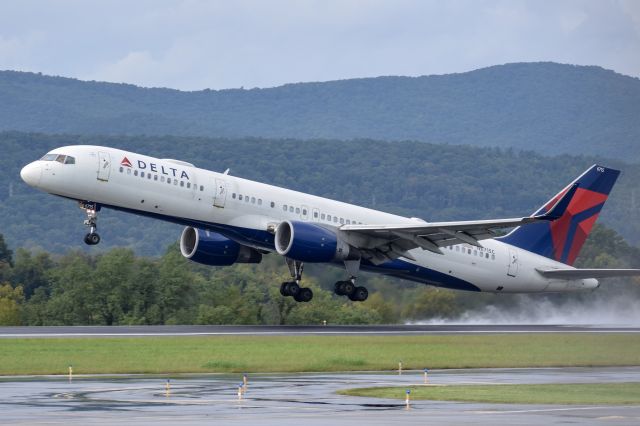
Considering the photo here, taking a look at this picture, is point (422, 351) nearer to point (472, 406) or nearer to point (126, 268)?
point (472, 406)

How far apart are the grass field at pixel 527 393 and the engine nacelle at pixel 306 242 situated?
1956cm

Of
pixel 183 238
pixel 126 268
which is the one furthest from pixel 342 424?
pixel 126 268

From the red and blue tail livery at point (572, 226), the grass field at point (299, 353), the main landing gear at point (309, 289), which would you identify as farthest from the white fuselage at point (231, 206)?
the grass field at point (299, 353)

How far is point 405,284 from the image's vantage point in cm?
6994

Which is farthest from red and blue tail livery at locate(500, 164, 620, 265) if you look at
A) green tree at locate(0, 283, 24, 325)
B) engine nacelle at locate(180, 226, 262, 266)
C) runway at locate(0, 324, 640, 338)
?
green tree at locate(0, 283, 24, 325)

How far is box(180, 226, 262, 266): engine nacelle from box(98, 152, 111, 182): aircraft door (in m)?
7.89

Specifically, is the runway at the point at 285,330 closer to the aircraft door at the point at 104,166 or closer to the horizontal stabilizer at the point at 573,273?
the horizontal stabilizer at the point at 573,273

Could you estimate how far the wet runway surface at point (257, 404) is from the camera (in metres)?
26.0

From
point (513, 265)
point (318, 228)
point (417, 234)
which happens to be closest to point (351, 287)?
point (417, 234)

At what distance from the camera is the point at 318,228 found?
178ft

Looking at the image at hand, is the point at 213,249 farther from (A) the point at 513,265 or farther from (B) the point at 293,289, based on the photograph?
(A) the point at 513,265

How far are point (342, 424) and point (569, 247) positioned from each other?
40.5 meters

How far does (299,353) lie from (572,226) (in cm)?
2367

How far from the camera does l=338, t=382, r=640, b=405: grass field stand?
1203 inches
